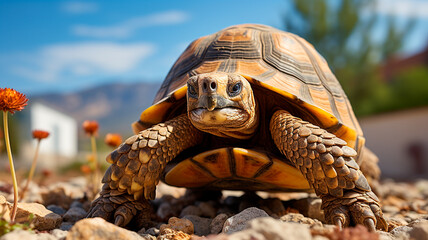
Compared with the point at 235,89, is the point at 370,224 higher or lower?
lower

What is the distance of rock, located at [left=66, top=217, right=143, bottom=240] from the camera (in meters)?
1.39

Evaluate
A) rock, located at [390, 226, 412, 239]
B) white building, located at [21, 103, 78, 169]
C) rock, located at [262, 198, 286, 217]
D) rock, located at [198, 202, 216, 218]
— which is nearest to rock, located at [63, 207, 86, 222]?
rock, located at [198, 202, 216, 218]

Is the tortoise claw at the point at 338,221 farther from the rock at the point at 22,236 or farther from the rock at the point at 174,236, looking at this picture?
the rock at the point at 22,236

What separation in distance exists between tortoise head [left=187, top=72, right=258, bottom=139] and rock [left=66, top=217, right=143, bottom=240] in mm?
764

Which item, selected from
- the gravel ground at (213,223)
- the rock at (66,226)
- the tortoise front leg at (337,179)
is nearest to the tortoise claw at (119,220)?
the gravel ground at (213,223)

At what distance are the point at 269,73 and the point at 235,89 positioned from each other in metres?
0.45

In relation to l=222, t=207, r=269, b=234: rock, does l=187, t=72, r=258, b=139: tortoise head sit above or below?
above

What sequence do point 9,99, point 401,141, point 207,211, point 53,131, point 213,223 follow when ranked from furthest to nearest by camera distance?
point 53,131 < point 401,141 < point 207,211 < point 213,223 < point 9,99

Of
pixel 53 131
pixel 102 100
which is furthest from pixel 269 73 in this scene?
pixel 102 100

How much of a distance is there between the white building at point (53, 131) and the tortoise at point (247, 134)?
1657 centimetres

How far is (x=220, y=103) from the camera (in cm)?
195

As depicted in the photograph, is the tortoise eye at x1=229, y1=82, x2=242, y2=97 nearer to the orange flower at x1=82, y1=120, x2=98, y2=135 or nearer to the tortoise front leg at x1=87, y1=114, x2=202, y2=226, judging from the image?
the tortoise front leg at x1=87, y1=114, x2=202, y2=226

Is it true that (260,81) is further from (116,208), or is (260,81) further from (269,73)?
(116,208)

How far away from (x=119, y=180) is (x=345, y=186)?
1233 millimetres
